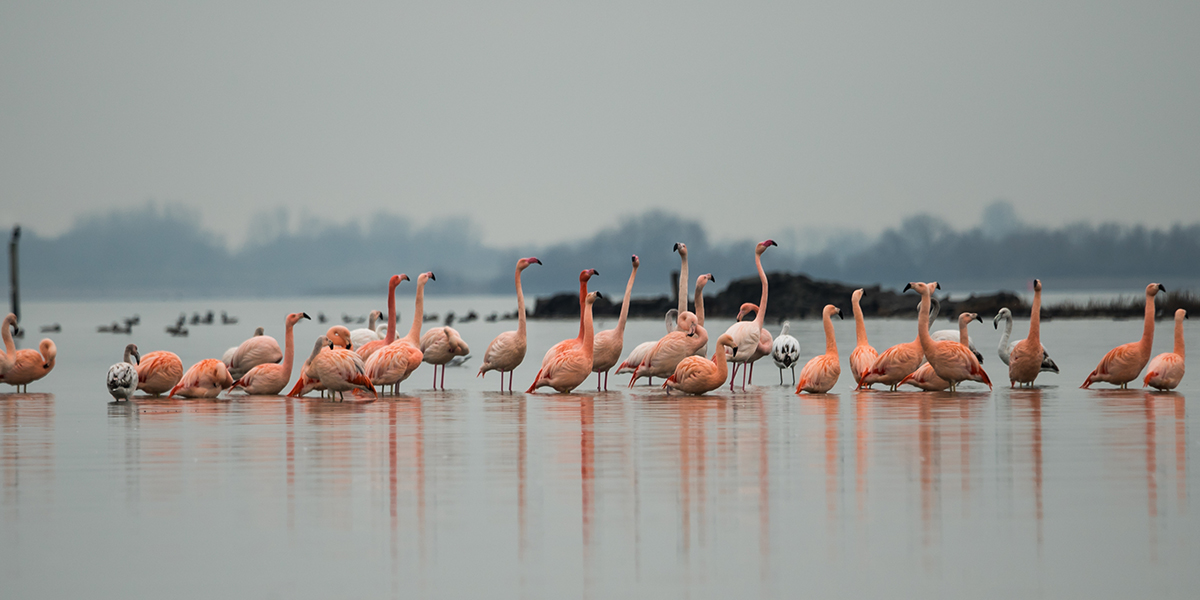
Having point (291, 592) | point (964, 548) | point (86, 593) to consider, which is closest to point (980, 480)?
point (964, 548)

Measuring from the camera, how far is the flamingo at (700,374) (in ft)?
44.8

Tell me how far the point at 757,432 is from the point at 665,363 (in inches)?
207

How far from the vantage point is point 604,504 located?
21.6ft

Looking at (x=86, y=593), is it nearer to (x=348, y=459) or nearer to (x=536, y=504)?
(x=536, y=504)

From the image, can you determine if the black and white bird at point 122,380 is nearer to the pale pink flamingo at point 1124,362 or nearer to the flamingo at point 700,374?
the flamingo at point 700,374

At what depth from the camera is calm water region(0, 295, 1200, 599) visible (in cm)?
505

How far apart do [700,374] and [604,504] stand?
721cm

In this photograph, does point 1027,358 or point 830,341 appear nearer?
point 1027,358

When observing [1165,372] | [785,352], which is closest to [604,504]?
[785,352]

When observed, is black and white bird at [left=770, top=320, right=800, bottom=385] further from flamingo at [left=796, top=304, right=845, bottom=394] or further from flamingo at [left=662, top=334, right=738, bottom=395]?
flamingo at [left=662, top=334, right=738, bottom=395]

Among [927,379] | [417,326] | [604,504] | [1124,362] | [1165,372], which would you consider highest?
[417,326]

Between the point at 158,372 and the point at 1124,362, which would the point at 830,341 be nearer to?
the point at 1124,362

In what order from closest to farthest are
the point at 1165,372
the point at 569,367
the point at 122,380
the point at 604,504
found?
the point at 604,504 → the point at 122,380 → the point at 1165,372 → the point at 569,367

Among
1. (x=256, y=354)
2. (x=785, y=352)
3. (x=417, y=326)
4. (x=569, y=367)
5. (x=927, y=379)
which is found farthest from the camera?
(x=785, y=352)
